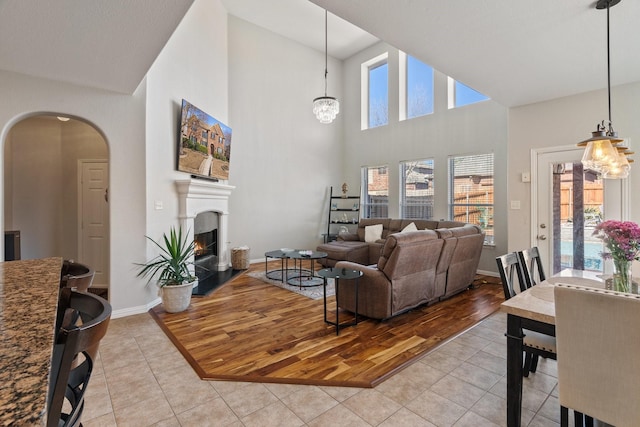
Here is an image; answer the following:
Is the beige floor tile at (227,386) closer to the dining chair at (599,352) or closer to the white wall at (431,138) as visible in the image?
the dining chair at (599,352)

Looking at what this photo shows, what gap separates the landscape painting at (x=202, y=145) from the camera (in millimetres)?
4312

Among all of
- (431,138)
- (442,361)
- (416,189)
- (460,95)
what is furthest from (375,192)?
(442,361)

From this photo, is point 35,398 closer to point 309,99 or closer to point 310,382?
point 310,382

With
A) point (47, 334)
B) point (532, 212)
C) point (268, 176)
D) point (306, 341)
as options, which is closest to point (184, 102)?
point (268, 176)

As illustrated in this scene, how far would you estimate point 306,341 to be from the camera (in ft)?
9.51

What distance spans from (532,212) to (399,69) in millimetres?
4513

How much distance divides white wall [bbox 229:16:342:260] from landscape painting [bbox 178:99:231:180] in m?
0.96

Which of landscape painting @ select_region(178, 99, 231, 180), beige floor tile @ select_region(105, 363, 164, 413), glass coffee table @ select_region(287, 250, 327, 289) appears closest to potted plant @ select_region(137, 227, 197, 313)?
beige floor tile @ select_region(105, 363, 164, 413)

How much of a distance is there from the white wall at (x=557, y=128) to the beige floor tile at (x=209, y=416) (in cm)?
396

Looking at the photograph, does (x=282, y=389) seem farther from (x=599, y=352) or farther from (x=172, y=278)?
(x=172, y=278)

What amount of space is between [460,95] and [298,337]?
5.51m

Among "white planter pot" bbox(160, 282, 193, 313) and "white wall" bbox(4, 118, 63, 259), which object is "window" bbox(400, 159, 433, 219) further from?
"white wall" bbox(4, 118, 63, 259)

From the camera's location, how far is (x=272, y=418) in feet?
6.15

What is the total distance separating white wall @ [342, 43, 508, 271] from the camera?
556 centimetres
